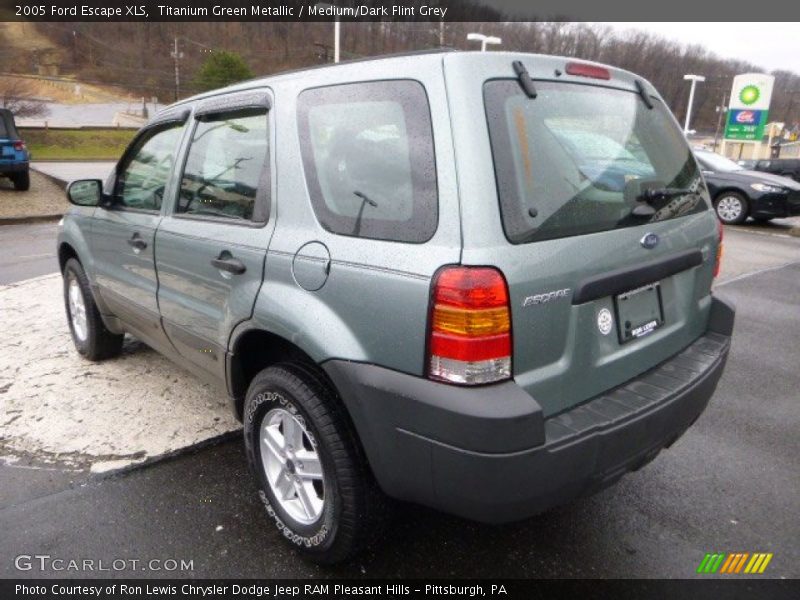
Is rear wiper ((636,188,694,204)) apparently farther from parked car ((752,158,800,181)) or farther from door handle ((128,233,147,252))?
parked car ((752,158,800,181))

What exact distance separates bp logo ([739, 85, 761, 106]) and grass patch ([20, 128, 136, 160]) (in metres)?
31.6

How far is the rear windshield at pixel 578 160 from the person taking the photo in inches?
72.9

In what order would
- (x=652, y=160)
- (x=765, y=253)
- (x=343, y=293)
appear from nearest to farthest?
(x=343, y=293) < (x=652, y=160) < (x=765, y=253)

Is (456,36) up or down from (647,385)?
up

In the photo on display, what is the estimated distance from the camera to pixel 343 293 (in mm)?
1976

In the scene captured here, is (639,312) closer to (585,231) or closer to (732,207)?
(585,231)

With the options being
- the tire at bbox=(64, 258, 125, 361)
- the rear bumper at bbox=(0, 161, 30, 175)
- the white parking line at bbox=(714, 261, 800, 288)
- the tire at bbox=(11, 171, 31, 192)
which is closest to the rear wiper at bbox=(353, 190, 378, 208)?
the tire at bbox=(64, 258, 125, 361)

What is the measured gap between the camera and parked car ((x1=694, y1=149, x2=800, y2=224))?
11.8 m

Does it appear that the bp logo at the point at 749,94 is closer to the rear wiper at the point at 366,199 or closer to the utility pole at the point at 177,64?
the rear wiper at the point at 366,199

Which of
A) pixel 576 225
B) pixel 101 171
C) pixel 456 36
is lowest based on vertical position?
pixel 101 171

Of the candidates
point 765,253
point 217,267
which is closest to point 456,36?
point 765,253

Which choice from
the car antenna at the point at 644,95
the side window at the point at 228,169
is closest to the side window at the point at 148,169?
the side window at the point at 228,169

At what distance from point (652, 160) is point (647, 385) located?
3.03ft

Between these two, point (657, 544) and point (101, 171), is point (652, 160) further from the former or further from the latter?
point (101, 171)
